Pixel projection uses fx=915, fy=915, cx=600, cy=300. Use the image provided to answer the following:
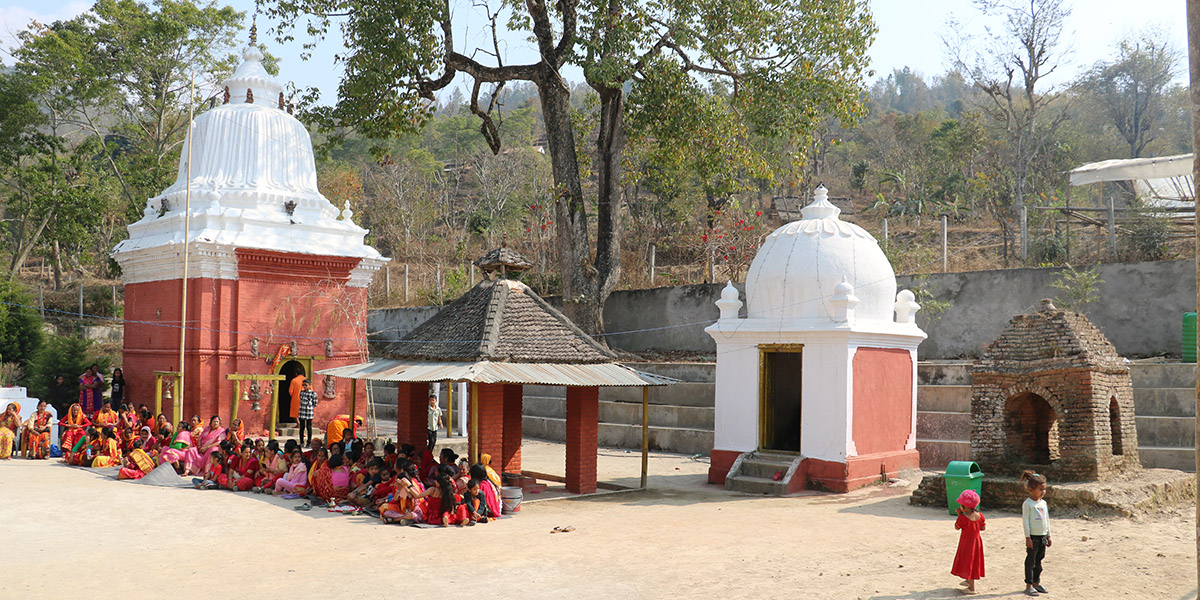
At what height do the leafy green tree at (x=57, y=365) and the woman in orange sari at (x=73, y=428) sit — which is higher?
the leafy green tree at (x=57, y=365)

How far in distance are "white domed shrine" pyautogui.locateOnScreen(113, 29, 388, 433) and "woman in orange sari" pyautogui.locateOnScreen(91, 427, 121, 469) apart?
2174 mm

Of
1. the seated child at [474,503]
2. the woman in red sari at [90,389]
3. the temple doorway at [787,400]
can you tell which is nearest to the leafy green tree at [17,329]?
the woman in red sari at [90,389]

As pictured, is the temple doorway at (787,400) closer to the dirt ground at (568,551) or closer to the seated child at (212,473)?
the dirt ground at (568,551)

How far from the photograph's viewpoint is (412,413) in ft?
43.8

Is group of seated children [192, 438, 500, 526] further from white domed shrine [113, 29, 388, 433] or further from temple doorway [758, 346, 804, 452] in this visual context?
temple doorway [758, 346, 804, 452]

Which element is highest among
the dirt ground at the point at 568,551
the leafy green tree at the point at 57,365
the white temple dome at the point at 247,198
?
the white temple dome at the point at 247,198

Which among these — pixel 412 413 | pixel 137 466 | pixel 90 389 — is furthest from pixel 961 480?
pixel 90 389

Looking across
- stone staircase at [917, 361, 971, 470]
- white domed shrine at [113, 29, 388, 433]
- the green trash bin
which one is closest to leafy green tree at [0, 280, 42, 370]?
white domed shrine at [113, 29, 388, 433]

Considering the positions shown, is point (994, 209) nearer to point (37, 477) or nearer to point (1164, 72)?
point (1164, 72)

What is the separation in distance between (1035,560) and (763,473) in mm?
6031

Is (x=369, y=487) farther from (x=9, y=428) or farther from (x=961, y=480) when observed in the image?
(x=9, y=428)

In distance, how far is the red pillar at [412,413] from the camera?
13.3 meters

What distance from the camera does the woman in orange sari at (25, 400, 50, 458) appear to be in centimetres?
1553

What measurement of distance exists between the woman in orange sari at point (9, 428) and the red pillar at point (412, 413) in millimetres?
7282
